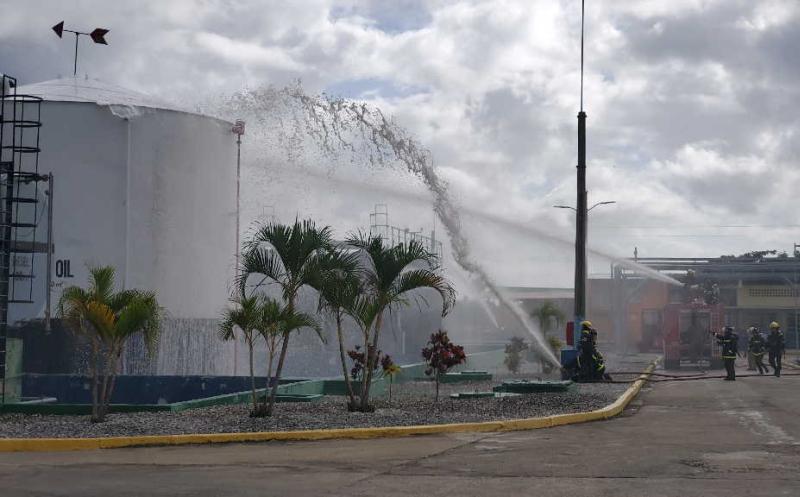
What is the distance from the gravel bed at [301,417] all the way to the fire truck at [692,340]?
22307 mm

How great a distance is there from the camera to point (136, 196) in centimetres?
3089

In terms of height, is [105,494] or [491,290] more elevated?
[491,290]

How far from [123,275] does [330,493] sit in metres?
22.6

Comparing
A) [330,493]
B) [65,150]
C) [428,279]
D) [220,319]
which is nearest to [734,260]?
[220,319]

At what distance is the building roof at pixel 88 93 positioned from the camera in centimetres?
3159


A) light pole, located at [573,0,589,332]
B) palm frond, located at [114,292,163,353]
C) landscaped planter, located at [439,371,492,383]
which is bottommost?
landscaped planter, located at [439,371,492,383]

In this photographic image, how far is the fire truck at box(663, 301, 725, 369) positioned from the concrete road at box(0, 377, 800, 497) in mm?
26533

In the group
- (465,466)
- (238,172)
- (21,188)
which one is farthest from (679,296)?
(465,466)

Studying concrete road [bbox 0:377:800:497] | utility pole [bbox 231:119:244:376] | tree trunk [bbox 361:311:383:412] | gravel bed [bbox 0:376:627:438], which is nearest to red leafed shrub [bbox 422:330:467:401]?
gravel bed [bbox 0:376:627:438]

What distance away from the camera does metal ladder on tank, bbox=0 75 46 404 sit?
60.4 ft

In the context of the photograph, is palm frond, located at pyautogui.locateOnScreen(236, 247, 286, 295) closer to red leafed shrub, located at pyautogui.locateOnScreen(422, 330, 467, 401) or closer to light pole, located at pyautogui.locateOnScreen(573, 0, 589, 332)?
red leafed shrub, located at pyautogui.locateOnScreen(422, 330, 467, 401)

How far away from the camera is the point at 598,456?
1174cm

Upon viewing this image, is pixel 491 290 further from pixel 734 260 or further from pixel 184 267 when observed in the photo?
pixel 734 260

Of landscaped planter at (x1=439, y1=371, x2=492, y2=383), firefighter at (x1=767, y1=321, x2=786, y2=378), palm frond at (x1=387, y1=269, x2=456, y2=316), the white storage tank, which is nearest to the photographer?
palm frond at (x1=387, y1=269, x2=456, y2=316)
